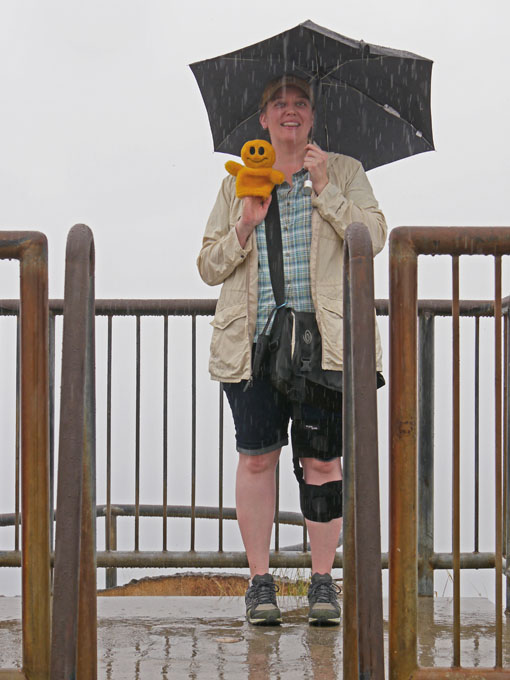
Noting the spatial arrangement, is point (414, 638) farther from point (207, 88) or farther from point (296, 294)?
point (207, 88)

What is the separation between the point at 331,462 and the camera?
437cm

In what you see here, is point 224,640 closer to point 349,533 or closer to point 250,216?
point 349,533

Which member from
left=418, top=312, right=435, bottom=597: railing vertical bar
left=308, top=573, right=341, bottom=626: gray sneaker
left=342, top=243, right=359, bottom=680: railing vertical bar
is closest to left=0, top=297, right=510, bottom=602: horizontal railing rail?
left=418, top=312, right=435, bottom=597: railing vertical bar

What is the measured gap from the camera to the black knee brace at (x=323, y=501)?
4332 mm

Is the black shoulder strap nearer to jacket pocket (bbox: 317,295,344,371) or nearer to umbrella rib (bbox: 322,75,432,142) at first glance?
jacket pocket (bbox: 317,295,344,371)

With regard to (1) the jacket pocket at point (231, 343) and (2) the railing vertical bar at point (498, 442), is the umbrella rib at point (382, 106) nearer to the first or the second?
(1) the jacket pocket at point (231, 343)

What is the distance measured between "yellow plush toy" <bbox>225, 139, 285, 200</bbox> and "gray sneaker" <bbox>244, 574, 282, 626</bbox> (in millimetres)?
1560

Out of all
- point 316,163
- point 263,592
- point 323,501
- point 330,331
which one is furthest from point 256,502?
point 316,163

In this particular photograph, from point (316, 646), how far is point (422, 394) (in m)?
1.62

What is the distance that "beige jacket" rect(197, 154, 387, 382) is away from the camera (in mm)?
4156

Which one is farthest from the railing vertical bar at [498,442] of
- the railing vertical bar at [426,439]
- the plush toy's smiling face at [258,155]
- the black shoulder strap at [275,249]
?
the railing vertical bar at [426,439]

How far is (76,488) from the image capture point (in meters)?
2.70

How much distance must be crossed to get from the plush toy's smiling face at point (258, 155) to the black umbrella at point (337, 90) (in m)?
0.41

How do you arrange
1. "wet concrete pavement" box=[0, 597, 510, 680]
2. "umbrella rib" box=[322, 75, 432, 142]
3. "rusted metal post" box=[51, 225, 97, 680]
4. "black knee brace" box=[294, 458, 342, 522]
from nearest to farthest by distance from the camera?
1. "rusted metal post" box=[51, 225, 97, 680]
2. "wet concrete pavement" box=[0, 597, 510, 680]
3. "black knee brace" box=[294, 458, 342, 522]
4. "umbrella rib" box=[322, 75, 432, 142]
